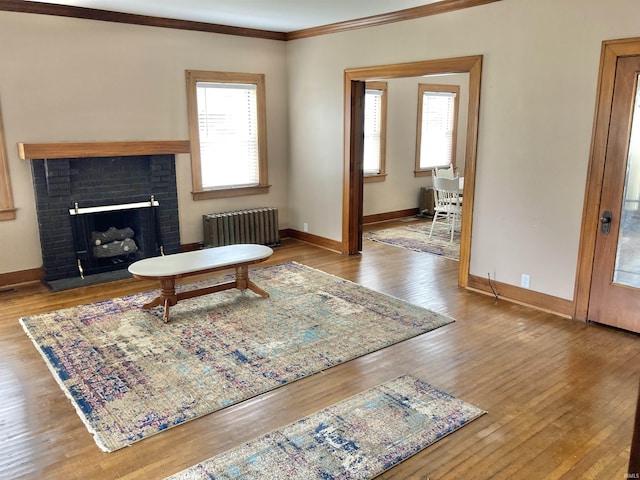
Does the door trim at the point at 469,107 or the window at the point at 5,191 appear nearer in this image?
the door trim at the point at 469,107

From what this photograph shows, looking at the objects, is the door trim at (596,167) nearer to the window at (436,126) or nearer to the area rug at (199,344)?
the area rug at (199,344)

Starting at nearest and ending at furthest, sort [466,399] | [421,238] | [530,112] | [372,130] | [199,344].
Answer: [466,399] → [199,344] → [530,112] → [421,238] → [372,130]

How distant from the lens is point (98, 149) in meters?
4.91

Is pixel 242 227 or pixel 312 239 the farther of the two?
pixel 312 239

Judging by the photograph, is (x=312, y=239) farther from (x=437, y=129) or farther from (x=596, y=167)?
(x=596, y=167)

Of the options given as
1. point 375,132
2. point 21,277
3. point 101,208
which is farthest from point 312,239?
point 21,277

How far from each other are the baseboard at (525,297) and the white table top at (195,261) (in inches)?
77.9

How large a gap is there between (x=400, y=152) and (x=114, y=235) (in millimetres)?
4474

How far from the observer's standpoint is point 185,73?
5.62 metres

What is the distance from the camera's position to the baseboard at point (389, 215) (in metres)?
7.77

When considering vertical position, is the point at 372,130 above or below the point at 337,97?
below

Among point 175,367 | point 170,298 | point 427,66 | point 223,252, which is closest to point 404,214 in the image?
point 427,66

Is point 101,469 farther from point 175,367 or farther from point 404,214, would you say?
point 404,214

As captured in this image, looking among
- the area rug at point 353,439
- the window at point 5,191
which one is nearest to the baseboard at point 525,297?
the area rug at point 353,439
